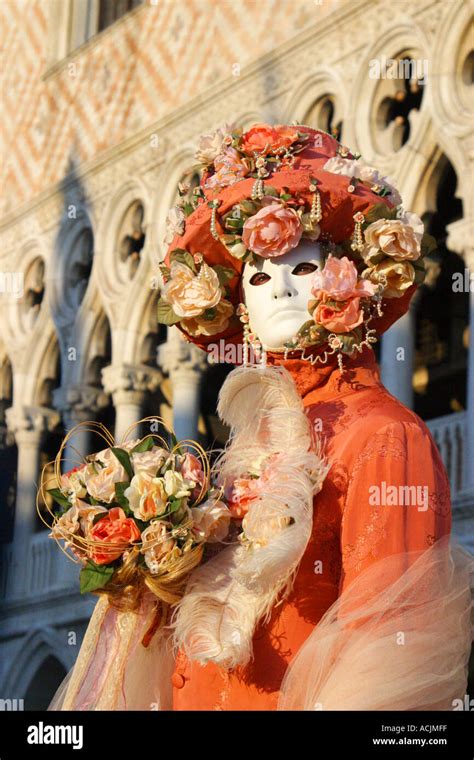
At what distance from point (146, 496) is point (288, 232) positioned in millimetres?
458

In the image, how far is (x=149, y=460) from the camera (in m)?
1.93

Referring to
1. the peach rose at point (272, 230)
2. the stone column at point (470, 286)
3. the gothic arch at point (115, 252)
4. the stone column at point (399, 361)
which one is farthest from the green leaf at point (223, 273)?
the gothic arch at point (115, 252)

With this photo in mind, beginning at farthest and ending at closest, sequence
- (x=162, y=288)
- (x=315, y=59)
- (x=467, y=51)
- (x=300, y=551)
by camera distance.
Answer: (x=315, y=59), (x=467, y=51), (x=162, y=288), (x=300, y=551)

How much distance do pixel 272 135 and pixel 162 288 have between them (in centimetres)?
31

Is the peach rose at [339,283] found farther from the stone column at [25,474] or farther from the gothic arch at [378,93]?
the stone column at [25,474]

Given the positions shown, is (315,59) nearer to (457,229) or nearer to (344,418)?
(457,229)

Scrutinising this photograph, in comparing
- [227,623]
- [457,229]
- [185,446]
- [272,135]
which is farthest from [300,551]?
[457,229]

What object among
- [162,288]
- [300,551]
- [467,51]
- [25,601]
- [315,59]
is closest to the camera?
[300,551]

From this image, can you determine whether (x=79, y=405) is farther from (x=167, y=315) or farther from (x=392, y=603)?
(x=392, y=603)

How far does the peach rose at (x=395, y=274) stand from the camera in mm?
2057

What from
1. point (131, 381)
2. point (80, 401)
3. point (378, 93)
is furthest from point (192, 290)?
point (80, 401)

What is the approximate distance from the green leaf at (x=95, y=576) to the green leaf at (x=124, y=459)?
0.13 m

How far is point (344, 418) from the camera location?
6.55 feet
